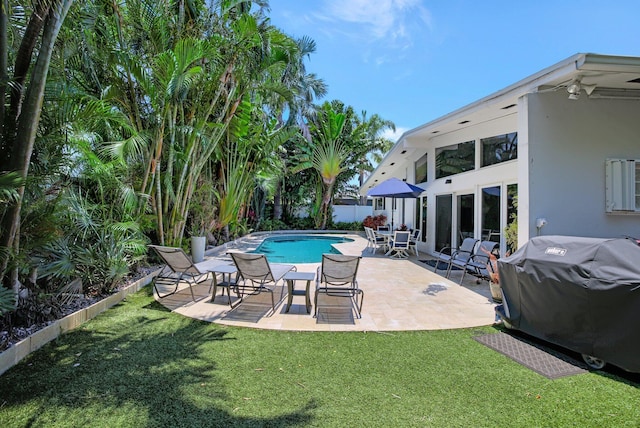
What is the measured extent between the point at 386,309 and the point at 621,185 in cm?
534

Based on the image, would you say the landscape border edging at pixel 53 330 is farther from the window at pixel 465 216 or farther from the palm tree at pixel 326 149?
the palm tree at pixel 326 149

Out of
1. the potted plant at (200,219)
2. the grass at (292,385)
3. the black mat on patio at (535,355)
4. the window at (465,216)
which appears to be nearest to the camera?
the grass at (292,385)

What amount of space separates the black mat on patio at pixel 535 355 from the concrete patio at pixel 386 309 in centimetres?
60

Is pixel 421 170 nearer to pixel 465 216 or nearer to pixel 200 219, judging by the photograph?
pixel 465 216

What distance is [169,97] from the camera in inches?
303

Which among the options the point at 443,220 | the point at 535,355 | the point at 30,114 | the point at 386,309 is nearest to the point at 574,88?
the point at 535,355

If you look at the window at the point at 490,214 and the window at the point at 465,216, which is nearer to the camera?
the window at the point at 490,214

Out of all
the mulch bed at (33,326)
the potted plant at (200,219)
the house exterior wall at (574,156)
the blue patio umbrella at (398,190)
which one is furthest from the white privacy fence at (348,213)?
the house exterior wall at (574,156)

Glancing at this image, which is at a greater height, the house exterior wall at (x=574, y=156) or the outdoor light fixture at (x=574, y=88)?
the outdoor light fixture at (x=574, y=88)

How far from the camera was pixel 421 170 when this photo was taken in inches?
604

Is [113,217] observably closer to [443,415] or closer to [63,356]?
[63,356]

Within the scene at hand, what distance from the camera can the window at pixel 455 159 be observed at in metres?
11.0

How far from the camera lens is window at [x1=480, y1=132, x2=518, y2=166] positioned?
8898mm

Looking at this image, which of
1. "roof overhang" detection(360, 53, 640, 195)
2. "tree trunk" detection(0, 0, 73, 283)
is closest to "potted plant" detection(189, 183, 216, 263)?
"tree trunk" detection(0, 0, 73, 283)
